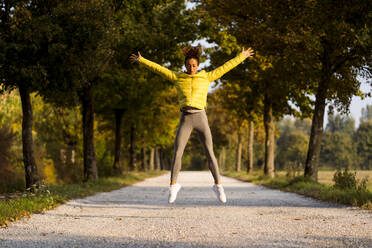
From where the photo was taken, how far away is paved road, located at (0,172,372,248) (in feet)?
20.0

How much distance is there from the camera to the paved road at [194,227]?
20.0 feet

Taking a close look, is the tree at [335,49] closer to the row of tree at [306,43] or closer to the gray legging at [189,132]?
the row of tree at [306,43]

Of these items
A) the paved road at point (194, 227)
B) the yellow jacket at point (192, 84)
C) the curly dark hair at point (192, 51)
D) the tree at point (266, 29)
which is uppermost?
the tree at point (266, 29)

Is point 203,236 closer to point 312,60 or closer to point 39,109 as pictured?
point 312,60

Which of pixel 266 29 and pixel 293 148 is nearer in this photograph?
pixel 266 29

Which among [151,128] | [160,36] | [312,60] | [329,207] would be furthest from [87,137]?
[151,128]

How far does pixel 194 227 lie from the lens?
7547 mm

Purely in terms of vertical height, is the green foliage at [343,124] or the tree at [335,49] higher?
the green foliage at [343,124]

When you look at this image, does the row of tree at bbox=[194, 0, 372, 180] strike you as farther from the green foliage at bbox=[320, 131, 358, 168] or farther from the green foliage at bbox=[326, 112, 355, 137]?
the green foliage at bbox=[326, 112, 355, 137]

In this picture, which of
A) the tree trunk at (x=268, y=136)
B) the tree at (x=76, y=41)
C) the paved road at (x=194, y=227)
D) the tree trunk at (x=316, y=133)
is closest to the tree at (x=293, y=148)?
the tree trunk at (x=268, y=136)

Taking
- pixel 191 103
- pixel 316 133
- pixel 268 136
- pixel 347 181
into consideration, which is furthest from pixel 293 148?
pixel 191 103

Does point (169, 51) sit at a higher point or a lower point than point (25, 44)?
higher

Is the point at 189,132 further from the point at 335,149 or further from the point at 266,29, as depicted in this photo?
the point at 335,149

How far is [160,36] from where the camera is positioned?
66.6 feet
